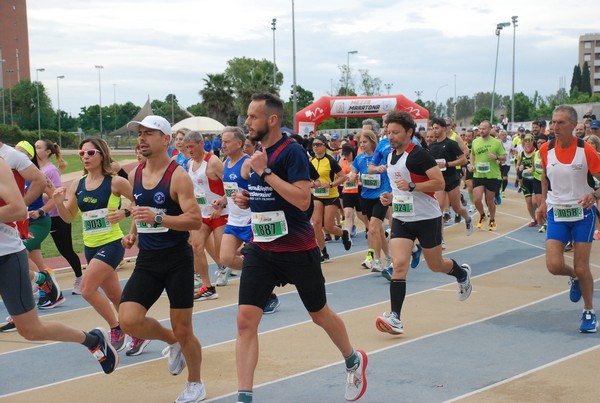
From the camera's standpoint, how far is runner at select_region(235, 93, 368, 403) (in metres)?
5.18

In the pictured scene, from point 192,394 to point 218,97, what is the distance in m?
81.2

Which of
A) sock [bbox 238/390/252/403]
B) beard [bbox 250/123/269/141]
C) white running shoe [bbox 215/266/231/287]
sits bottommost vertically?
white running shoe [bbox 215/266/231/287]

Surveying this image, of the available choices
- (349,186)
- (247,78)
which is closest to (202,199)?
(349,186)

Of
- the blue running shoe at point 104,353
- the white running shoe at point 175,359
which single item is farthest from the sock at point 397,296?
the blue running shoe at point 104,353

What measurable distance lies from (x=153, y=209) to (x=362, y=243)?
10320 mm

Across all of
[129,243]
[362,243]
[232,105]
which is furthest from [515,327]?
[232,105]

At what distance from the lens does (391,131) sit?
7.77 metres

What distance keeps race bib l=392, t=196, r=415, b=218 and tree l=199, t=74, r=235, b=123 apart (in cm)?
7795

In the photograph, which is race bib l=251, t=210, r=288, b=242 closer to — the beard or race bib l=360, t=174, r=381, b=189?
the beard

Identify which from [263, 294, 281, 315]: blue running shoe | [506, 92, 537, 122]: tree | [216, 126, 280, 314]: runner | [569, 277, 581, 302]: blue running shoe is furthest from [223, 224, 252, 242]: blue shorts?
[506, 92, 537, 122]: tree

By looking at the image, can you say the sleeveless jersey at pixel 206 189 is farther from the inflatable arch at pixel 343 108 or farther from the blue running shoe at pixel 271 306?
the inflatable arch at pixel 343 108

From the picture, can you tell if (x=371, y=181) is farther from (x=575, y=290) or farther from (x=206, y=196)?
(x=575, y=290)

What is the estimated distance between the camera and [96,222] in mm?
7527

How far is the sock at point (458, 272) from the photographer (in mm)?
8280
